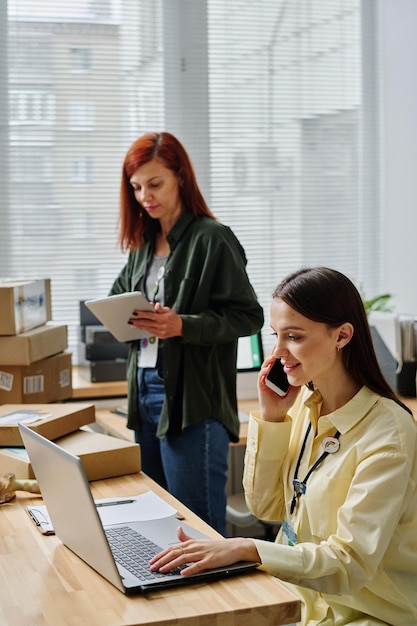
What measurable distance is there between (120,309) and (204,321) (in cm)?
25

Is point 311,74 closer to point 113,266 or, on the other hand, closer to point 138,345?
point 113,266

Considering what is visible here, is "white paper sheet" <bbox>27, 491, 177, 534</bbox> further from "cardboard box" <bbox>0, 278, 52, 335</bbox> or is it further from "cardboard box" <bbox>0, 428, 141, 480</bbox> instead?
"cardboard box" <bbox>0, 278, 52, 335</bbox>

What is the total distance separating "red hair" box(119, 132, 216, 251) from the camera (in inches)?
107

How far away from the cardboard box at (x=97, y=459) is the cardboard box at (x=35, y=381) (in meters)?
0.59

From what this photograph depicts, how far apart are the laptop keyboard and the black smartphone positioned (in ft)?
1.40

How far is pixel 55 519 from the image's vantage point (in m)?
1.74

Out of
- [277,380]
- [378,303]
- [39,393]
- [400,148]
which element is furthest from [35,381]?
[400,148]

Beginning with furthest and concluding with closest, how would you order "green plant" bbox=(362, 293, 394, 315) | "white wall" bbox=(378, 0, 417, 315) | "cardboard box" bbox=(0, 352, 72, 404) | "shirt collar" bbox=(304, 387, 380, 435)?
1. "white wall" bbox=(378, 0, 417, 315)
2. "green plant" bbox=(362, 293, 394, 315)
3. "cardboard box" bbox=(0, 352, 72, 404)
4. "shirt collar" bbox=(304, 387, 380, 435)

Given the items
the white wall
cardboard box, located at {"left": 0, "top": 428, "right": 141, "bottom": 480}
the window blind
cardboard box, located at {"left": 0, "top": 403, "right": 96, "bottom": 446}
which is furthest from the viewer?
the white wall

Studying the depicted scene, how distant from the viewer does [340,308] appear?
1.78 m

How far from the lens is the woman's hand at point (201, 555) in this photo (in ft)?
5.01

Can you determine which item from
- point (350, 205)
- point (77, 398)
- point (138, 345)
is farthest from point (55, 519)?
point (350, 205)

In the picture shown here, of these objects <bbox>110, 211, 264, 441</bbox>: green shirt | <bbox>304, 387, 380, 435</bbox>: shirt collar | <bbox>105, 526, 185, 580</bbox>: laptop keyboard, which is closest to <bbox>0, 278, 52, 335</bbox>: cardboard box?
<bbox>110, 211, 264, 441</bbox>: green shirt

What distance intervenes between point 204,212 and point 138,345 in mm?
459
